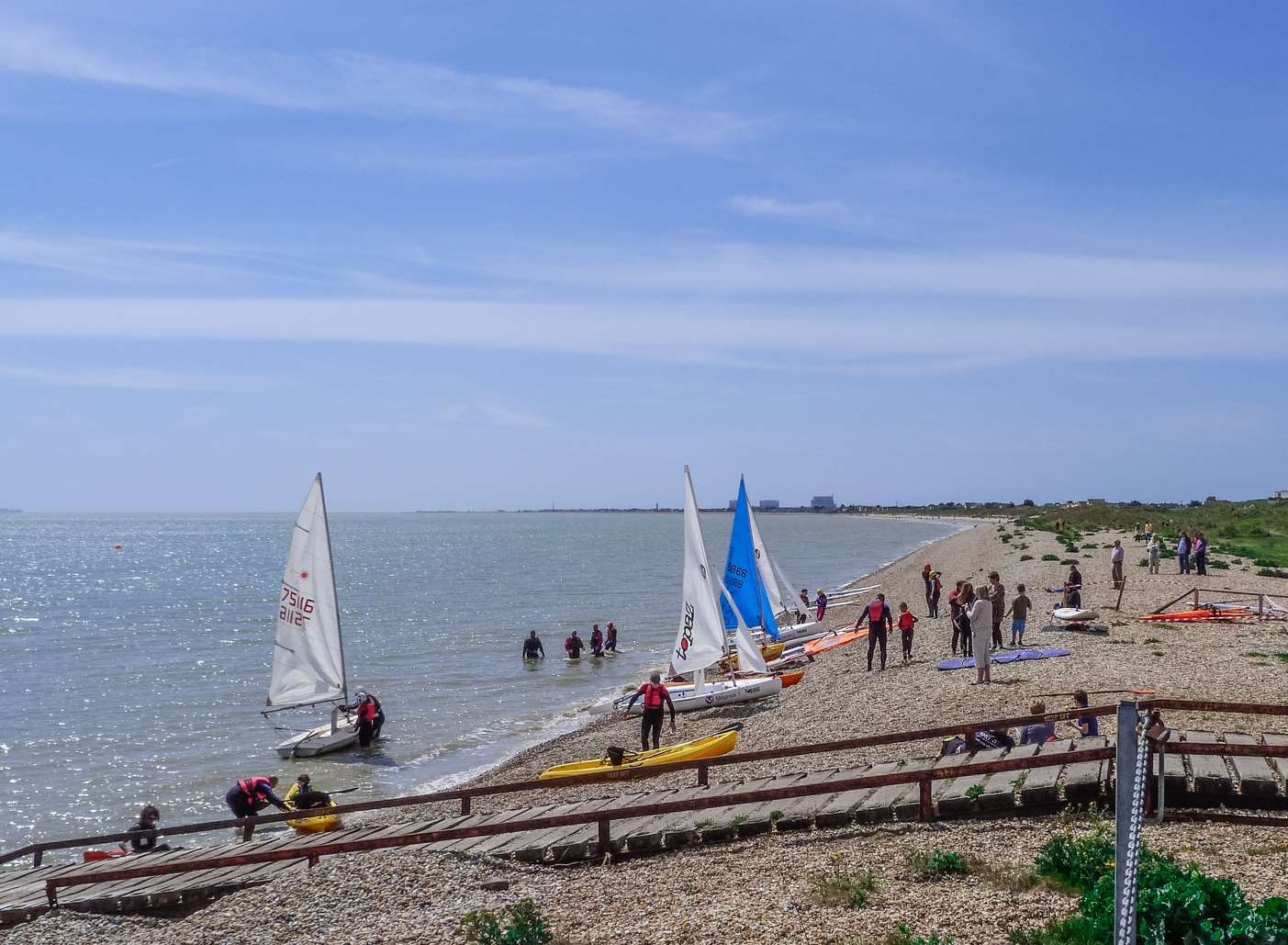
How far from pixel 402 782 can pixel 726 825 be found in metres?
14.4

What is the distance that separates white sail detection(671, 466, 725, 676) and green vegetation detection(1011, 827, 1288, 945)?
56.5ft

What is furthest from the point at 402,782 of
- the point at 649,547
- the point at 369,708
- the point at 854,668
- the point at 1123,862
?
the point at 649,547

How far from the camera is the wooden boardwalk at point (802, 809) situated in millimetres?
10405

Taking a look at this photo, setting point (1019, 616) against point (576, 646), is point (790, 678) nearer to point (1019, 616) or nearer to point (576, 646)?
point (1019, 616)

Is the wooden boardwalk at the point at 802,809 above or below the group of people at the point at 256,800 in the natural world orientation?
above

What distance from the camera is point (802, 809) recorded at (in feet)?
37.3

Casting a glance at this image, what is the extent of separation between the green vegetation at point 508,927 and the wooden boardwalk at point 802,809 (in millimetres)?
1812

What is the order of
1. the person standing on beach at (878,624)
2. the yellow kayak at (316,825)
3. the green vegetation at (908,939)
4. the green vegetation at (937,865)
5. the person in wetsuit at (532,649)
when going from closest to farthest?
the green vegetation at (908,939)
the green vegetation at (937,865)
the yellow kayak at (316,825)
the person standing on beach at (878,624)
the person in wetsuit at (532,649)

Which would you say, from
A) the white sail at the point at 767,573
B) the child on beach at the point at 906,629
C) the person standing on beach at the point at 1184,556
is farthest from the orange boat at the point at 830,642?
the person standing on beach at the point at 1184,556

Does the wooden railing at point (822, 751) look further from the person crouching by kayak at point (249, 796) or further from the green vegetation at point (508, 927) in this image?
the person crouching by kayak at point (249, 796)

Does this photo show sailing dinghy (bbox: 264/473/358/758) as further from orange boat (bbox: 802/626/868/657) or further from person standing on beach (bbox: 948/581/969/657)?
person standing on beach (bbox: 948/581/969/657)

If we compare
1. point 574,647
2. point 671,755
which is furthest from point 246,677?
point 671,755

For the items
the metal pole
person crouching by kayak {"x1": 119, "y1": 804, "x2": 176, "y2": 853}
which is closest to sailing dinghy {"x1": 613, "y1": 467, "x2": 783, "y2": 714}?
person crouching by kayak {"x1": 119, "y1": 804, "x2": 176, "y2": 853}

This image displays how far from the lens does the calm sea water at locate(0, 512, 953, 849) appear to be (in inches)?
974
